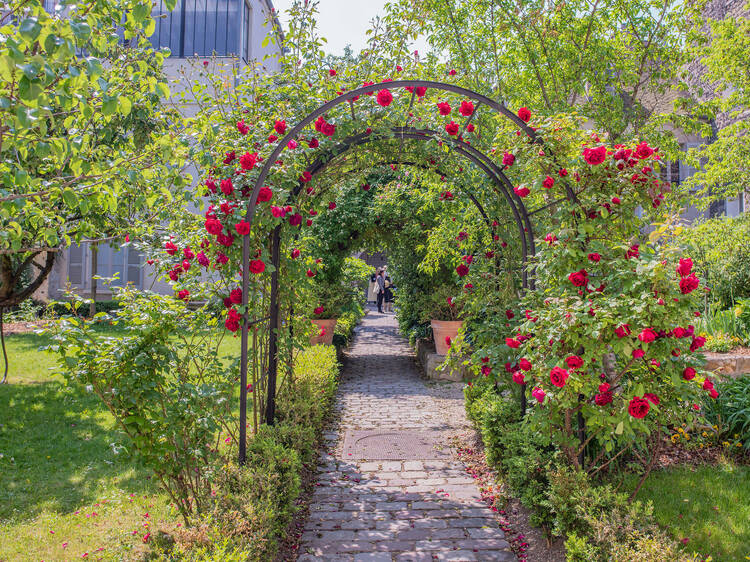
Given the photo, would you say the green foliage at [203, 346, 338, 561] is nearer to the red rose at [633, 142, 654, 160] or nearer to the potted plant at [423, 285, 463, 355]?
the red rose at [633, 142, 654, 160]

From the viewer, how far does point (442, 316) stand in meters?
8.92

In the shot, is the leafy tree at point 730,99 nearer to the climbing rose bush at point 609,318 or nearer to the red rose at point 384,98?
the climbing rose bush at point 609,318

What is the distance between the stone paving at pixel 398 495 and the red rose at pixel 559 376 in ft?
3.73

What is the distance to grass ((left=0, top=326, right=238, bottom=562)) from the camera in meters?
3.13

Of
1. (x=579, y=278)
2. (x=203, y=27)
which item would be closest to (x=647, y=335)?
(x=579, y=278)

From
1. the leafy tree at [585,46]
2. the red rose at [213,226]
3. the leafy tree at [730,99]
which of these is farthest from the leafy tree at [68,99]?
the leafy tree at [730,99]

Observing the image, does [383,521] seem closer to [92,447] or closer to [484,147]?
[92,447]

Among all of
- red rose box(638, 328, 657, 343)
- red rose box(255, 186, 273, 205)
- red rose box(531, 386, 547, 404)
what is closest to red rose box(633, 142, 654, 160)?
red rose box(638, 328, 657, 343)

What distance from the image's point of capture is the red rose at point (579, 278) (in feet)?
10.4

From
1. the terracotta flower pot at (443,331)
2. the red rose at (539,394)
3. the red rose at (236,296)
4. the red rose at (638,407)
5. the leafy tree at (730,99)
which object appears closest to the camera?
the red rose at (638,407)

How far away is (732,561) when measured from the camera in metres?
2.89

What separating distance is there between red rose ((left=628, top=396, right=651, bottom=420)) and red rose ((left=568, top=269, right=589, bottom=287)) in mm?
699

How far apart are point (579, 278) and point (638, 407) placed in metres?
0.77

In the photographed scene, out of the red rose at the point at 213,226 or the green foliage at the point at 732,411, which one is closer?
the red rose at the point at 213,226
